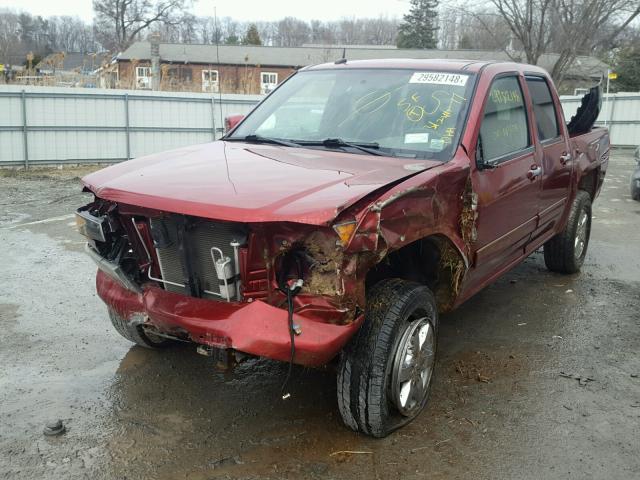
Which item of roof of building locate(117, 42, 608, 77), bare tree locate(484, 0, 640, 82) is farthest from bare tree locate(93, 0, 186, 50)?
bare tree locate(484, 0, 640, 82)

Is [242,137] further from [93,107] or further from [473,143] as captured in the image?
[93,107]

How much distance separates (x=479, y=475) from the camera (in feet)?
9.64

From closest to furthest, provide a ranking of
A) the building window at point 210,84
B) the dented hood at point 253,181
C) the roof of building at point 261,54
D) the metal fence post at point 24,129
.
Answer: the dented hood at point 253,181
the metal fence post at point 24,129
the building window at point 210,84
the roof of building at point 261,54

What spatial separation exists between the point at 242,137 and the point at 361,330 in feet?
6.08

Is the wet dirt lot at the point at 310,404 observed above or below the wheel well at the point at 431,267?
below

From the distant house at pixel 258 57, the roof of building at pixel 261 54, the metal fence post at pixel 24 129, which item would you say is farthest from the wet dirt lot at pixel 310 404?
the roof of building at pixel 261 54

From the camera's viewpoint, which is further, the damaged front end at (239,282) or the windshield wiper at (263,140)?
the windshield wiper at (263,140)

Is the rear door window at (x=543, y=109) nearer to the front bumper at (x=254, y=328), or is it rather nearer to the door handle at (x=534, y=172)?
the door handle at (x=534, y=172)

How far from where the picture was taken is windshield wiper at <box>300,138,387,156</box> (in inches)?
145

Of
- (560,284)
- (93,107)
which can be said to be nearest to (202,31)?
(93,107)

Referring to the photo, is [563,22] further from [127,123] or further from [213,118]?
[127,123]

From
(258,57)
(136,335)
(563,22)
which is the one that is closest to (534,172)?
(136,335)

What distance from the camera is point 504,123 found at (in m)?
4.21

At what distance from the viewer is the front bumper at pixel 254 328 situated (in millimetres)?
2730
